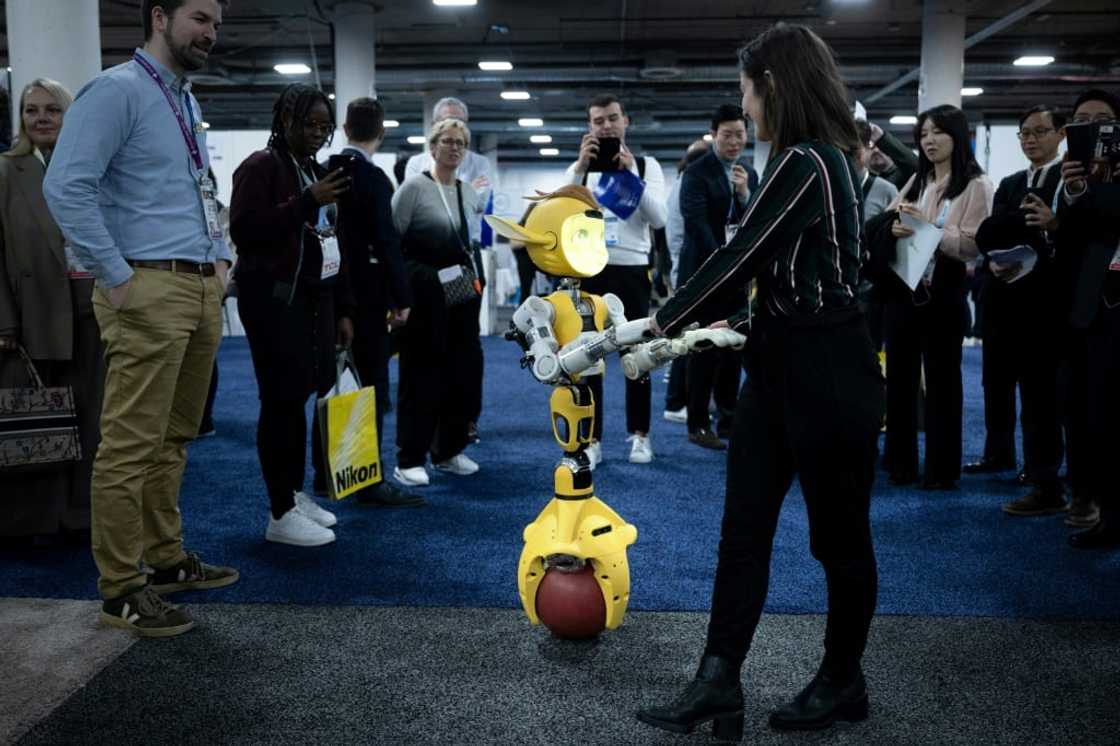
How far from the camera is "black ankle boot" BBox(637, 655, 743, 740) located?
2045mm

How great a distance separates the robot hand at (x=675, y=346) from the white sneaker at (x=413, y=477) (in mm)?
2342

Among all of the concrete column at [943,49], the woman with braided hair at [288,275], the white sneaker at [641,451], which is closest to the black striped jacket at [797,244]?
the woman with braided hair at [288,275]

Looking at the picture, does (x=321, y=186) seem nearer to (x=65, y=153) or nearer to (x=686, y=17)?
(x=65, y=153)

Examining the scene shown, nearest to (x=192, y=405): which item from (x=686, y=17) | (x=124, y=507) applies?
(x=124, y=507)

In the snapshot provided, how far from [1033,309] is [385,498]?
2.77 metres

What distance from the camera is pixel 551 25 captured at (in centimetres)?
1208

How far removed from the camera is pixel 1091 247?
3.46 meters

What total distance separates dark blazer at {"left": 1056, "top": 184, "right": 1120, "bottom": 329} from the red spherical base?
2122 mm

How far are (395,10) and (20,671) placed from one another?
9.95 metres

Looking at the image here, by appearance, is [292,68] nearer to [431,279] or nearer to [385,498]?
[431,279]

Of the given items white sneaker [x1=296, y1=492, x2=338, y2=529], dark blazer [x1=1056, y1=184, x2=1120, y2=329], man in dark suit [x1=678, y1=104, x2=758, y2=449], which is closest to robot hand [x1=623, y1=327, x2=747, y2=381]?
white sneaker [x1=296, y1=492, x2=338, y2=529]

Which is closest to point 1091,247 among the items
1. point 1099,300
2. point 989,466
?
point 1099,300

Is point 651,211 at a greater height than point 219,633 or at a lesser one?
greater

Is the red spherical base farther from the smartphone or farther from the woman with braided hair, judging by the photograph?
the smartphone
